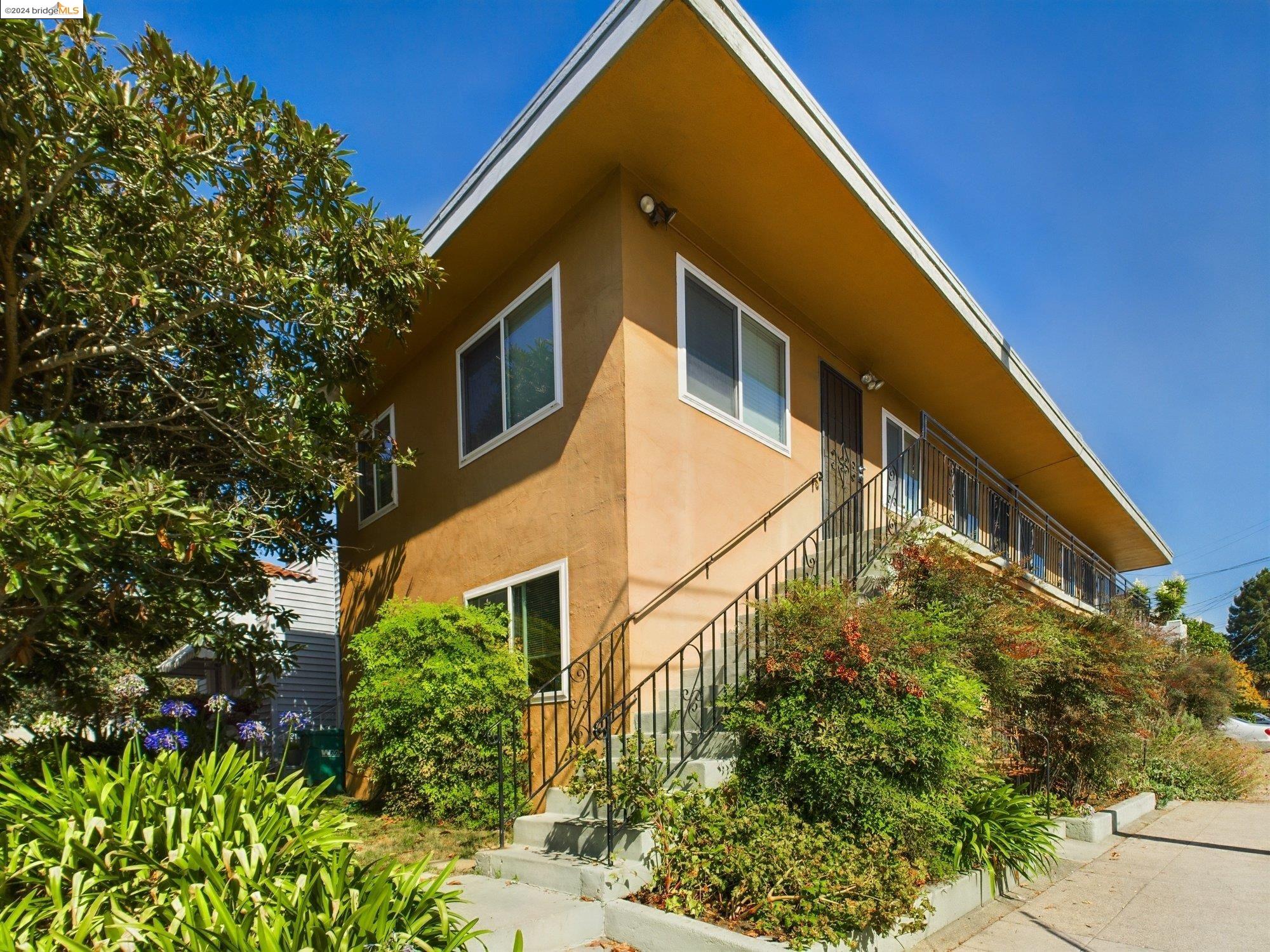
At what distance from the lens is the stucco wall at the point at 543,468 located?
256 inches

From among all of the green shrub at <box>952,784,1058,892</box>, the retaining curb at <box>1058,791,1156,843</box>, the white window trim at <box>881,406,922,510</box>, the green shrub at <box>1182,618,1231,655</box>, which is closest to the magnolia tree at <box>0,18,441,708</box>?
the green shrub at <box>952,784,1058,892</box>

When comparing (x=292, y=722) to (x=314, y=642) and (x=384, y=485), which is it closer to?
(x=384, y=485)

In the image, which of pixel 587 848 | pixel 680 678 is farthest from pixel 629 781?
pixel 680 678

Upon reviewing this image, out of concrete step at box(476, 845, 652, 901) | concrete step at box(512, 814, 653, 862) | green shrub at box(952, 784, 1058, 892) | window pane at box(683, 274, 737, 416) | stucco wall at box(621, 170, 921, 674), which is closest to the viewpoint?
concrete step at box(476, 845, 652, 901)

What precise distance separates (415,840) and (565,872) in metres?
1.98

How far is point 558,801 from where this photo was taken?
5734 mm

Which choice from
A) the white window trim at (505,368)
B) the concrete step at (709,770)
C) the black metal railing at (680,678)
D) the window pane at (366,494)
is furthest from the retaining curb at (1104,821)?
the window pane at (366,494)

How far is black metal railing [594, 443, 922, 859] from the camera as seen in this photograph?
506 cm

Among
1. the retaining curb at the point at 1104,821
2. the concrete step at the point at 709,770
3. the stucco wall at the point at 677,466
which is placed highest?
the stucco wall at the point at 677,466

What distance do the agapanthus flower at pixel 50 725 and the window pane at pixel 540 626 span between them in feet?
12.6

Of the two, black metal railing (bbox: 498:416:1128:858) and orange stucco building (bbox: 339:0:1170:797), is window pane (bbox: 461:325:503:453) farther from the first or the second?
black metal railing (bbox: 498:416:1128:858)

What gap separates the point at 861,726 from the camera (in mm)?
4633

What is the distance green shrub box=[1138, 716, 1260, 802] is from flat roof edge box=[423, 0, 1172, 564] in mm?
6230

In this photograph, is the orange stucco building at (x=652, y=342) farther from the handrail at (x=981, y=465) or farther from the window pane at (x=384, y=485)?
the handrail at (x=981, y=465)
